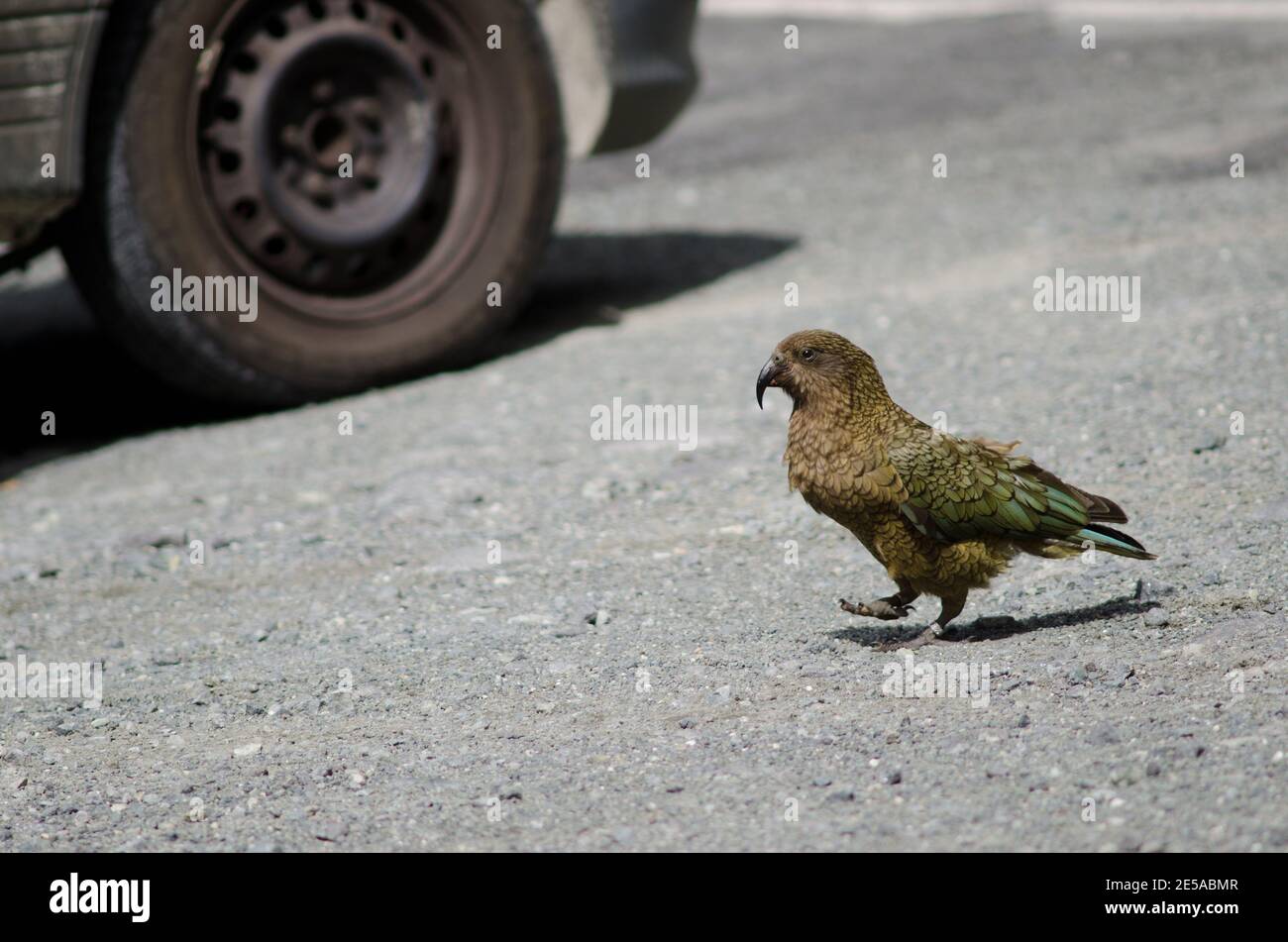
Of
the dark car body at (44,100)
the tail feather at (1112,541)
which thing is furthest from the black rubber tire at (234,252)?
the tail feather at (1112,541)

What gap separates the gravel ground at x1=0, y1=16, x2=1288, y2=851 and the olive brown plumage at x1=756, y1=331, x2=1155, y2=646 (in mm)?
195

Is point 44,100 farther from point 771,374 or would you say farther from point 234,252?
point 771,374

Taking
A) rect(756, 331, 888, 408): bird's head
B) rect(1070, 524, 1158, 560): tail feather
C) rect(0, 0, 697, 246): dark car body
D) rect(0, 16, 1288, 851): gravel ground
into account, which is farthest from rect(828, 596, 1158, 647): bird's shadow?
rect(0, 0, 697, 246): dark car body

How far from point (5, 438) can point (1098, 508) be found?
14.7 ft

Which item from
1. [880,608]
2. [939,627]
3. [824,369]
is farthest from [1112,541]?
[824,369]

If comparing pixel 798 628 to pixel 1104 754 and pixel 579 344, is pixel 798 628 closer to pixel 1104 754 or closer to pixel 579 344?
pixel 1104 754

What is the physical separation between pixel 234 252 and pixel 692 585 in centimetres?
257

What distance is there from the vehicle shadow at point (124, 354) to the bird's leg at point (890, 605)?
119 inches

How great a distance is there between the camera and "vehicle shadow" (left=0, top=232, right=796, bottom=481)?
6.37m

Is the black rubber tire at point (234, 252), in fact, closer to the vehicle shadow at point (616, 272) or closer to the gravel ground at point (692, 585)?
the gravel ground at point (692, 585)

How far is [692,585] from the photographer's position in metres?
4.27

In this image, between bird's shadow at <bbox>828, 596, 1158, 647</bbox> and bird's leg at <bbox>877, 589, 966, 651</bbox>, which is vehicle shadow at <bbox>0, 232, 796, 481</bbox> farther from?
bird's leg at <bbox>877, 589, 966, 651</bbox>
